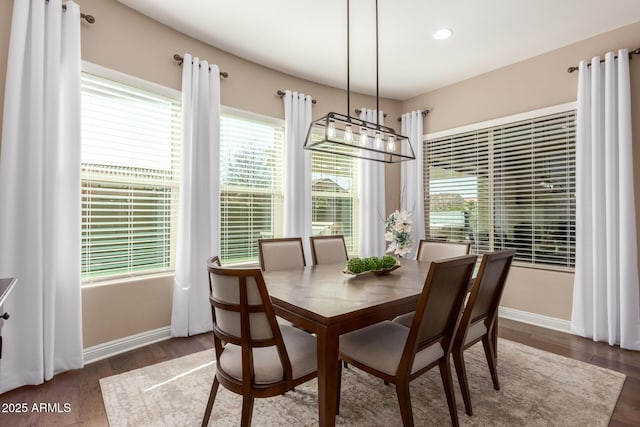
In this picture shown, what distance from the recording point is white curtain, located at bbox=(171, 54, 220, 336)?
9.96ft

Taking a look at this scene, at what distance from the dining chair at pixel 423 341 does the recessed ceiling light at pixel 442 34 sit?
2.40m

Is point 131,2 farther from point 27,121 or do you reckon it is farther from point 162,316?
point 162,316

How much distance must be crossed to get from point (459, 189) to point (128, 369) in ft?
13.5

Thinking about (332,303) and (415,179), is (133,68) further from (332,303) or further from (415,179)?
(415,179)

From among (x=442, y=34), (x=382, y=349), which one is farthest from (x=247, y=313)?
(x=442, y=34)

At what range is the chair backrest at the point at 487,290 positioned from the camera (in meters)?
1.85

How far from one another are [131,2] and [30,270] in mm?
2242

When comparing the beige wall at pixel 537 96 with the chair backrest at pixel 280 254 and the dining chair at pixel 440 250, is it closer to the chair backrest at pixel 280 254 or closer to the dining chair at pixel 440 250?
the dining chair at pixel 440 250

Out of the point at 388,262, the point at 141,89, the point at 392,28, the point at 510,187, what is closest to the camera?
the point at 388,262

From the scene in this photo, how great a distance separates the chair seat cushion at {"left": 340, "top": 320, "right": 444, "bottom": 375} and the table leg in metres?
0.32

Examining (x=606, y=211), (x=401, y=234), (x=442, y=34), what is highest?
(x=442, y=34)

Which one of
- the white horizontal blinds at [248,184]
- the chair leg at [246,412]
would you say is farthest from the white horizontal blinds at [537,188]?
the chair leg at [246,412]

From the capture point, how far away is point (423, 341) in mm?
1634

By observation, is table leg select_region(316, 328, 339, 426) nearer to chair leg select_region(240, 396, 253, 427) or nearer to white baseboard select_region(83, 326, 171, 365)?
chair leg select_region(240, 396, 253, 427)
